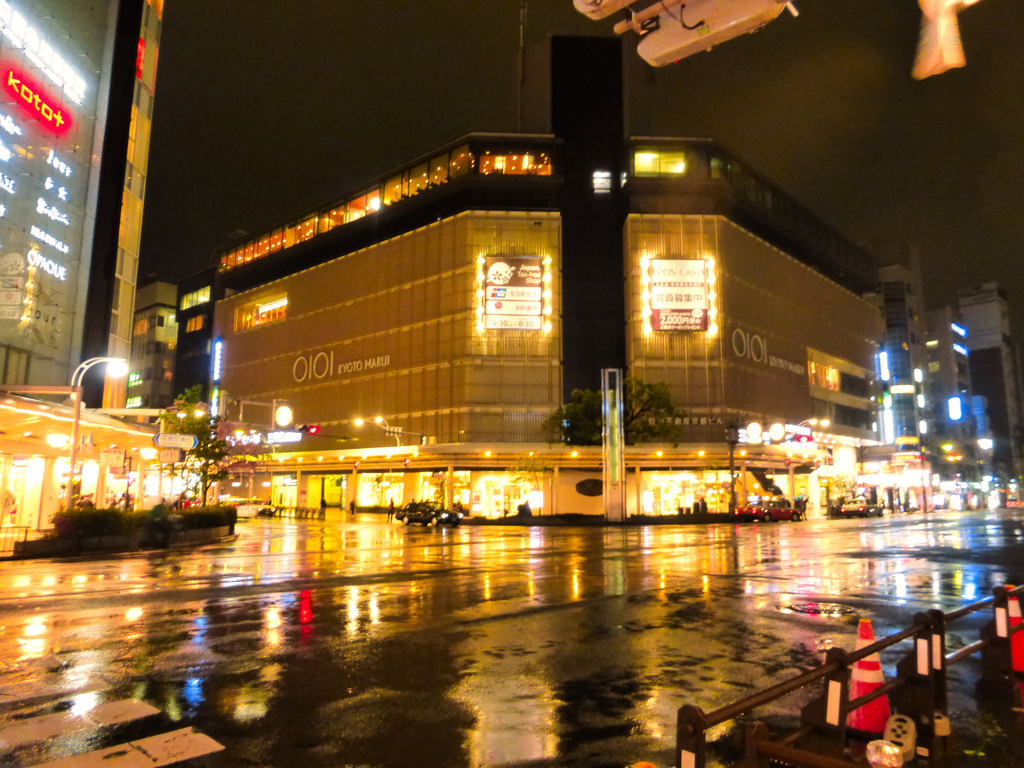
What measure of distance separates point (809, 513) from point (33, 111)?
65.8 m

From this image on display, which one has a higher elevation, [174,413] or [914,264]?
[914,264]

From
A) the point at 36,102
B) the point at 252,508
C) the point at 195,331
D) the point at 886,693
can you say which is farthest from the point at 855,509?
the point at 195,331

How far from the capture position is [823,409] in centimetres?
→ 7656

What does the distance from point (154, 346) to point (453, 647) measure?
120m

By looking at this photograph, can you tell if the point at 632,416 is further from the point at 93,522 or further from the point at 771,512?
the point at 93,522

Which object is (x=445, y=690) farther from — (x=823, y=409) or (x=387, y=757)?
(x=823, y=409)

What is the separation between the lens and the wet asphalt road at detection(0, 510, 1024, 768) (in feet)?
19.0

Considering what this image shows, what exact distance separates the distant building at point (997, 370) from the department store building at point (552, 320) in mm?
116012

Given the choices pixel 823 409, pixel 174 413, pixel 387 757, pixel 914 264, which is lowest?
pixel 387 757

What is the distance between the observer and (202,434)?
36094 mm

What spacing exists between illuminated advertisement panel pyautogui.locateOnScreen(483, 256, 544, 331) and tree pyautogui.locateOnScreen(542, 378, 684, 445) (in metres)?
8.20

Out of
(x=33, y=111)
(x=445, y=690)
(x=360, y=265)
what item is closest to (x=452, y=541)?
(x=445, y=690)

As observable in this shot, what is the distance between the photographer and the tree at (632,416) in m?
57.1

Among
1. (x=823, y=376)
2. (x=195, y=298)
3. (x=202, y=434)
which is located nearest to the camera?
(x=202, y=434)
